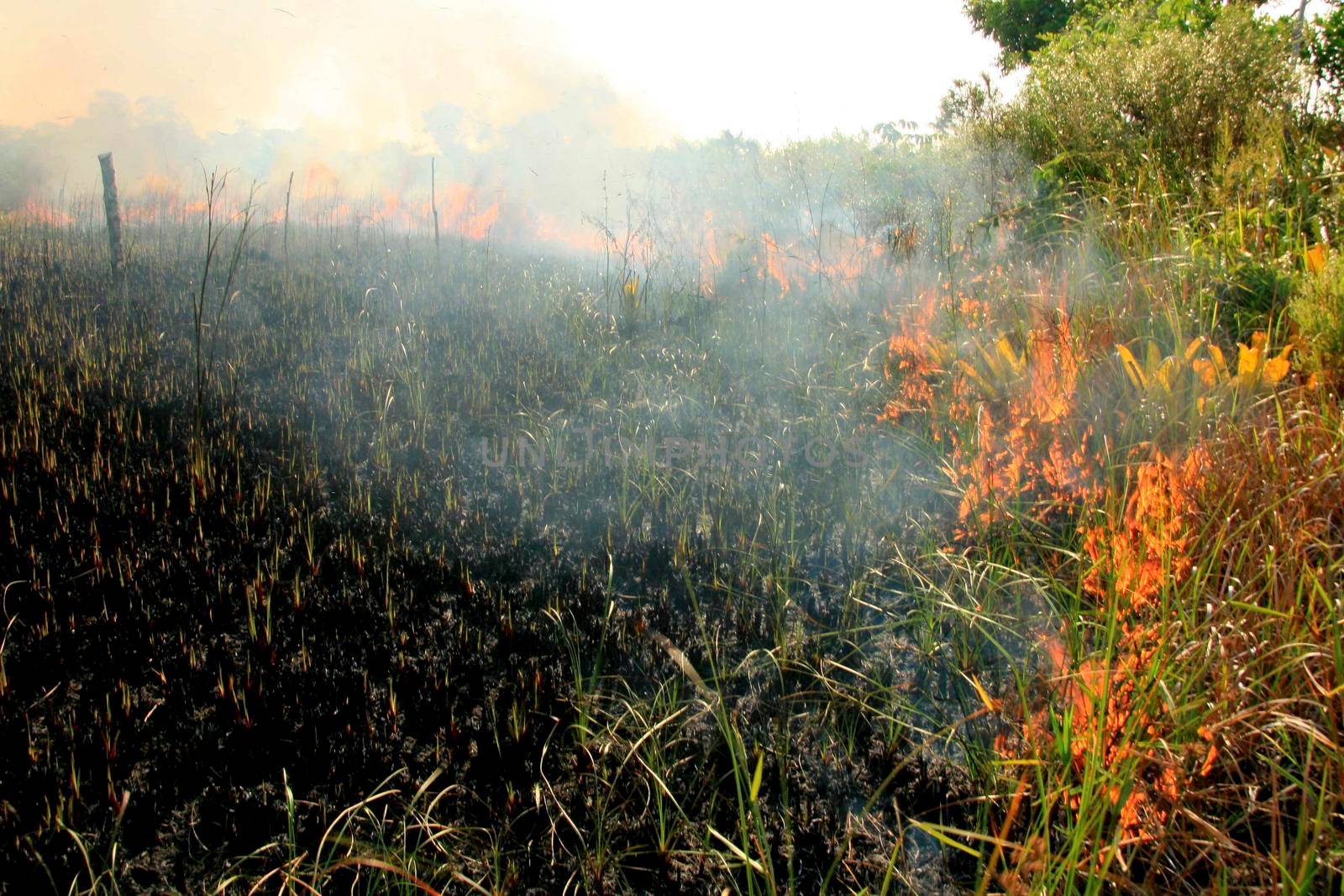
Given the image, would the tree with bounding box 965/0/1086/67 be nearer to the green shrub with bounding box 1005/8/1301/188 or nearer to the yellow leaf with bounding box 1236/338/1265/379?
the green shrub with bounding box 1005/8/1301/188

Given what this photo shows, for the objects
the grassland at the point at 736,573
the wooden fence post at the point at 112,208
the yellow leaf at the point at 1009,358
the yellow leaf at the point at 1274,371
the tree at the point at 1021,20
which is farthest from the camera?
the tree at the point at 1021,20

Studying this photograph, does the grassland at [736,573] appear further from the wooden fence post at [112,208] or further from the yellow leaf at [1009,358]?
the wooden fence post at [112,208]

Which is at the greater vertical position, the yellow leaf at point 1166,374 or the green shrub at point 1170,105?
the green shrub at point 1170,105

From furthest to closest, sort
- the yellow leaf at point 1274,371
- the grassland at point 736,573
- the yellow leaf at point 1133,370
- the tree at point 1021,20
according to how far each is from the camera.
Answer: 1. the tree at point 1021,20
2. the yellow leaf at point 1133,370
3. the yellow leaf at point 1274,371
4. the grassland at point 736,573

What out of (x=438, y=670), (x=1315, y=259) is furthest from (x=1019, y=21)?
(x=438, y=670)

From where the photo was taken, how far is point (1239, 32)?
16.8 ft

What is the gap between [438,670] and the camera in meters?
2.08

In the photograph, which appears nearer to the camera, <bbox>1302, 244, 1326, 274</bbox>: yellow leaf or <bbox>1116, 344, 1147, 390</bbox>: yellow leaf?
<bbox>1116, 344, 1147, 390</bbox>: yellow leaf

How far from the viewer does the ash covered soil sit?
61.6 inches

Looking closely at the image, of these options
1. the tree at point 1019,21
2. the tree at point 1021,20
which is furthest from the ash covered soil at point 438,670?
the tree at point 1019,21

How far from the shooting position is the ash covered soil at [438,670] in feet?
5.13

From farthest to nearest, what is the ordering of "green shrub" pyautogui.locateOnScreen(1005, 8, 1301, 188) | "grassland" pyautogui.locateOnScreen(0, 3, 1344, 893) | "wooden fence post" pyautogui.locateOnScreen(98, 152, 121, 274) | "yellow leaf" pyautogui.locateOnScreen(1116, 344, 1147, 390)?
"wooden fence post" pyautogui.locateOnScreen(98, 152, 121, 274)
"green shrub" pyautogui.locateOnScreen(1005, 8, 1301, 188)
"yellow leaf" pyautogui.locateOnScreen(1116, 344, 1147, 390)
"grassland" pyautogui.locateOnScreen(0, 3, 1344, 893)

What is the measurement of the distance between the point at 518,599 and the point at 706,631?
589 mm

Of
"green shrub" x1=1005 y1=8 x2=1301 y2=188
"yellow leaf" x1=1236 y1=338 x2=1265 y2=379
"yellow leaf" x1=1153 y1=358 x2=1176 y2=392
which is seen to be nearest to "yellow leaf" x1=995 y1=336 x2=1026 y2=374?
"yellow leaf" x1=1153 y1=358 x2=1176 y2=392
